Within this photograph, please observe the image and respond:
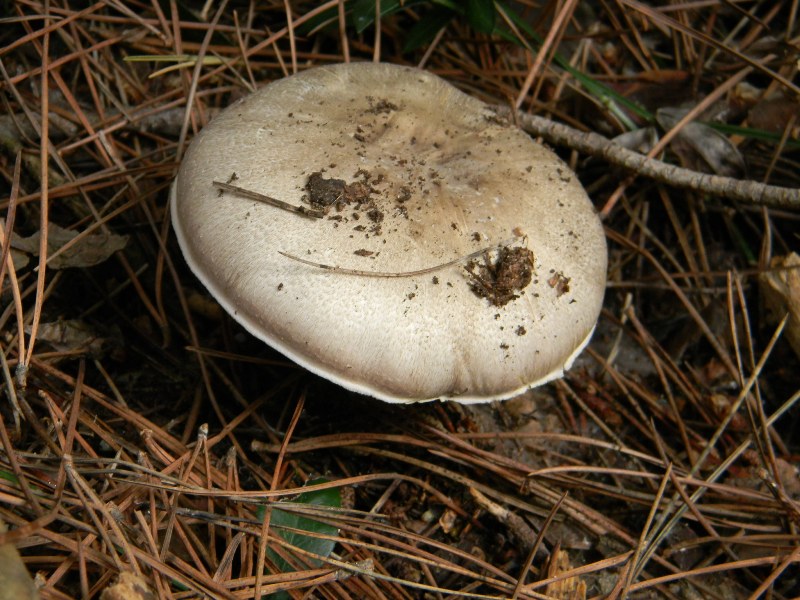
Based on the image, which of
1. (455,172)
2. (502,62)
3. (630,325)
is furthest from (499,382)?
(502,62)

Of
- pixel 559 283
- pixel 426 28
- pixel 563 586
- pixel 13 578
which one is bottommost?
pixel 563 586

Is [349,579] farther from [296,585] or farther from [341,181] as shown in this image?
[341,181]

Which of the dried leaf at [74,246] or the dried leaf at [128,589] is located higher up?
the dried leaf at [74,246]

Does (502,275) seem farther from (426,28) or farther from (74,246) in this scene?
(74,246)

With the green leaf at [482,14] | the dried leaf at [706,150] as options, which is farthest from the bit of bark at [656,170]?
the green leaf at [482,14]

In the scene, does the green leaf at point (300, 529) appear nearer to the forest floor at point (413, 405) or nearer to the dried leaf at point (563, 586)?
the forest floor at point (413, 405)

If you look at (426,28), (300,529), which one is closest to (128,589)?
(300,529)
